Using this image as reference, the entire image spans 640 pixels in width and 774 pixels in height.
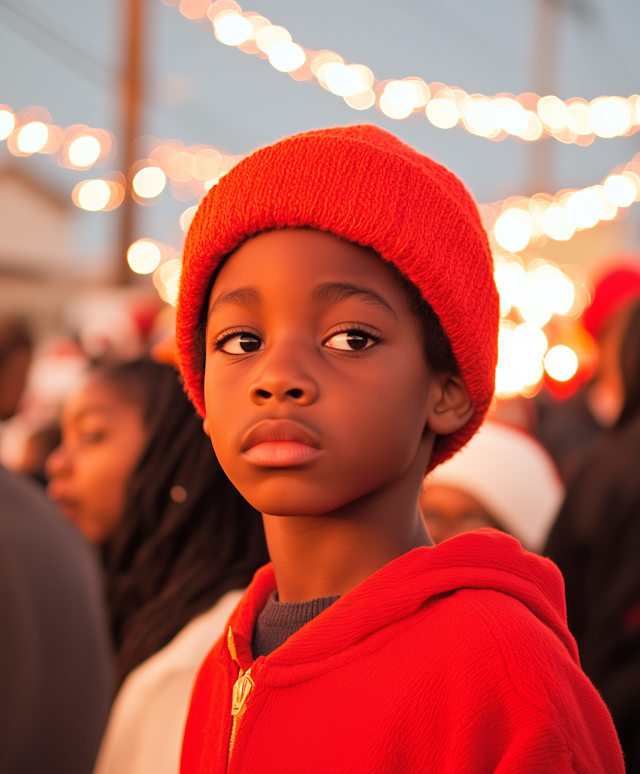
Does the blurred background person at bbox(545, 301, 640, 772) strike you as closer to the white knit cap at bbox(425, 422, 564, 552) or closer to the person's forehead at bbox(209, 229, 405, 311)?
the white knit cap at bbox(425, 422, 564, 552)

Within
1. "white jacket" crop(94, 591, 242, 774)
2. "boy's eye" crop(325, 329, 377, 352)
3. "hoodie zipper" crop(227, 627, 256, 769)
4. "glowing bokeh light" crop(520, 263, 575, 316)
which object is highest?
"glowing bokeh light" crop(520, 263, 575, 316)

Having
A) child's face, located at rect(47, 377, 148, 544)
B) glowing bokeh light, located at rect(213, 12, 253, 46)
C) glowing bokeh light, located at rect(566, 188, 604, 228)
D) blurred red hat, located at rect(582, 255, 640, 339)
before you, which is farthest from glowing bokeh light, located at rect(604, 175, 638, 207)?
child's face, located at rect(47, 377, 148, 544)

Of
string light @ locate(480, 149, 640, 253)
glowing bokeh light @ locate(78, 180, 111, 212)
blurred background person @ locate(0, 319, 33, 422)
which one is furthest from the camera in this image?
string light @ locate(480, 149, 640, 253)

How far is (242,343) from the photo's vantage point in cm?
106

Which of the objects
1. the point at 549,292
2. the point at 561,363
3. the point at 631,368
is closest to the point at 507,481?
the point at 631,368

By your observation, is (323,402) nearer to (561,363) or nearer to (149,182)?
(561,363)

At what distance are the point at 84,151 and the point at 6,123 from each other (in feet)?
3.65

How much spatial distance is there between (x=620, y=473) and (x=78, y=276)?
940 centimetres

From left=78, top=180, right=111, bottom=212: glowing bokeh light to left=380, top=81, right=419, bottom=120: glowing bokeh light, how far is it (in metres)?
3.07

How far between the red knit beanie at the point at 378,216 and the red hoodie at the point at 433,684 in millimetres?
274

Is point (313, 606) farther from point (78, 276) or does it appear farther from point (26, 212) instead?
point (26, 212)

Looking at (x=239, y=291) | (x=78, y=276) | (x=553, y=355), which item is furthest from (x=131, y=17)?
(x=239, y=291)

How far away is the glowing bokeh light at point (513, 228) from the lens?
11.1 metres

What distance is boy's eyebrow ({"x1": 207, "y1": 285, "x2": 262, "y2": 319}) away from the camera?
1.03m
